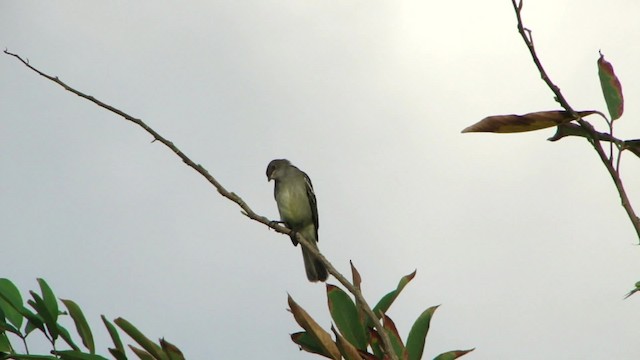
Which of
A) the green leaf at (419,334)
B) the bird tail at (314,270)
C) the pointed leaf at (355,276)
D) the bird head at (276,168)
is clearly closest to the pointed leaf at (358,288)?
the pointed leaf at (355,276)

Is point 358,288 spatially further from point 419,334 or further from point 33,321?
point 33,321

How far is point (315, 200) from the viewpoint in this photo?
1182 centimetres

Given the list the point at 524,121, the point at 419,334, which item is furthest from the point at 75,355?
the point at 524,121

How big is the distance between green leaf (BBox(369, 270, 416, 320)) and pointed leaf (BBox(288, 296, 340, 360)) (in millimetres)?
379

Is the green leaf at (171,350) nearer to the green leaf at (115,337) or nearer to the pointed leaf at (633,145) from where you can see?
the green leaf at (115,337)

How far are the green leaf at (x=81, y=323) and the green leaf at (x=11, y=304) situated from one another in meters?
0.17

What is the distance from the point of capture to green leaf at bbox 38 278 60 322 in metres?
2.79

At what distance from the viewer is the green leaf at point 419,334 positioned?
2.58 meters

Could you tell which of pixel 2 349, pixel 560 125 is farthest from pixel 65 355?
pixel 560 125

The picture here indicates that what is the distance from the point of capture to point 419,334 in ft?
8.52

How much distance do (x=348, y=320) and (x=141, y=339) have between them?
62 cm

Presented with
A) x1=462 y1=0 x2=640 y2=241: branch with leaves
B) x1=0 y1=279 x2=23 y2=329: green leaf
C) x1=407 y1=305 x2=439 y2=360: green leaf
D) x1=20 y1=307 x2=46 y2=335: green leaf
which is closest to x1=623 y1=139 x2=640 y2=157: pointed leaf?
x1=462 y1=0 x2=640 y2=241: branch with leaves

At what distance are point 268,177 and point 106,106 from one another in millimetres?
8997

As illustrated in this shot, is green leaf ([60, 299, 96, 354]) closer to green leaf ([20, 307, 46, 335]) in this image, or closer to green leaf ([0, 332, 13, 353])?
green leaf ([20, 307, 46, 335])
